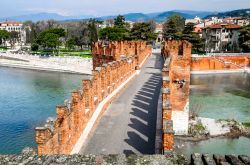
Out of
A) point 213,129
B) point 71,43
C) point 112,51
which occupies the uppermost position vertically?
point 71,43

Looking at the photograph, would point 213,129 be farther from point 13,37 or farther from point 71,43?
point 13,37

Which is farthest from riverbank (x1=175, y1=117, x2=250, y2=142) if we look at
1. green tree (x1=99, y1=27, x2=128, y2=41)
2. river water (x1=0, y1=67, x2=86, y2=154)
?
green tree (x1=99, y1=27, x2=128, y2=41)

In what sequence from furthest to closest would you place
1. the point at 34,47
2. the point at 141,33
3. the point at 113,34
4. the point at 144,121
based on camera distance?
the point at 34,47 → the point at 113,34 → the point at 141,33 → the point at 144,121

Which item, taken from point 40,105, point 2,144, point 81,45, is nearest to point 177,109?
point 2,144

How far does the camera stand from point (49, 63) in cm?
6356

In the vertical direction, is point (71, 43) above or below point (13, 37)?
below

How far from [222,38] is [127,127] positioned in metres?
69.1

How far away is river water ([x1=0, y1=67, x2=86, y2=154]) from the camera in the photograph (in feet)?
77.4

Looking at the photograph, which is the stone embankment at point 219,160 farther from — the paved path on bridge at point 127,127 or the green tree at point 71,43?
the green tree at point 71,43

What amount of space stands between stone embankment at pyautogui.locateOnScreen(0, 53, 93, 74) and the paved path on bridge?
43722mm

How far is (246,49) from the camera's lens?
65.0 metres

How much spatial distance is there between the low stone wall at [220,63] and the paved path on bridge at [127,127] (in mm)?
43299

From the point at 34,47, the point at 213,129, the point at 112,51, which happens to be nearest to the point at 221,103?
the point at 213,129

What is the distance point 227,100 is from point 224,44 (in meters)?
39.7
